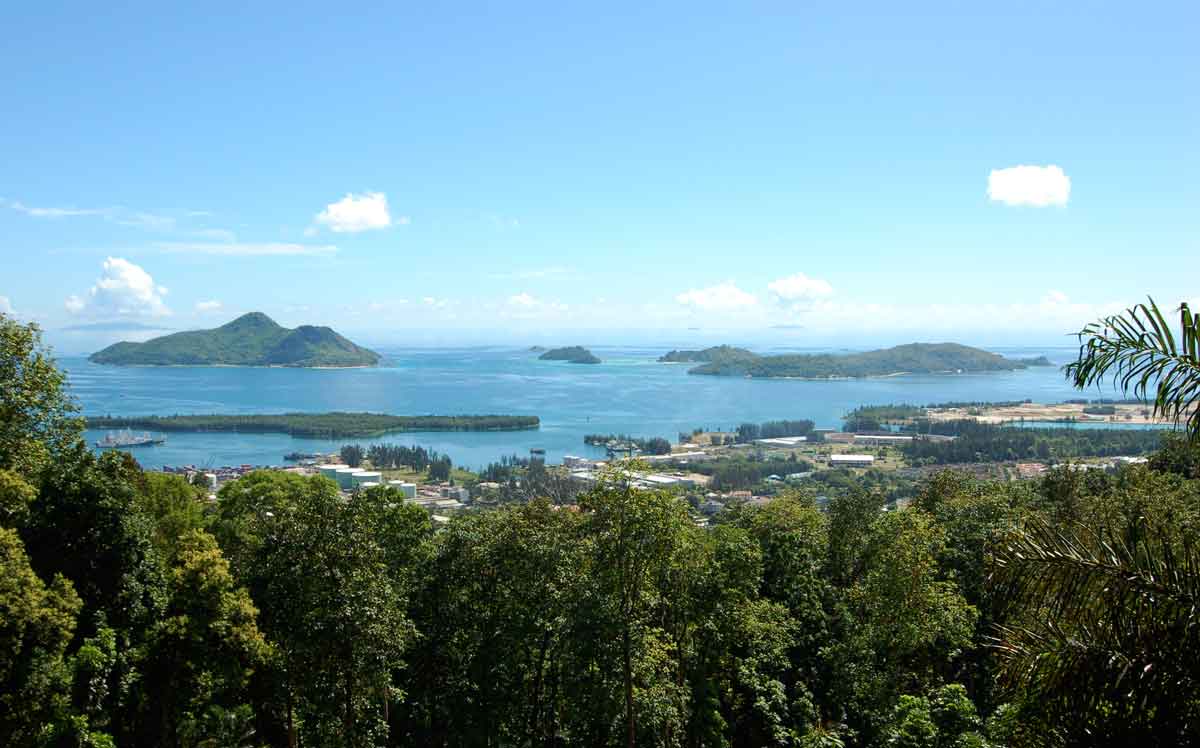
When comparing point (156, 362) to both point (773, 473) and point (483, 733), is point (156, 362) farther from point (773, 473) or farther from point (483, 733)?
point (483, 733)

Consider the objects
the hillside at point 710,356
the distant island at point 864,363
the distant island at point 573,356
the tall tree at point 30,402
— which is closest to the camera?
the tall tree at point 30,402

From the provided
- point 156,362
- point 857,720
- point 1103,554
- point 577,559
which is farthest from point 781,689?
point 156,362

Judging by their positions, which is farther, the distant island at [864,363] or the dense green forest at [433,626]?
the distant island at [864,363]

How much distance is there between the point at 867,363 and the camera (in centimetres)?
13338

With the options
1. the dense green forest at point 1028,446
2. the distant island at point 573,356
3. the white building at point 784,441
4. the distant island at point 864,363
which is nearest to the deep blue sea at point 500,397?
the distant island at point 864,363

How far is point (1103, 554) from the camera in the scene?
8.78 ft

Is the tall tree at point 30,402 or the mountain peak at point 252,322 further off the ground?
the mountain peak at point 252,322

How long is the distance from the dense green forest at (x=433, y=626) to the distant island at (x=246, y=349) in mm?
138375

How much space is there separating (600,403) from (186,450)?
45348 mm

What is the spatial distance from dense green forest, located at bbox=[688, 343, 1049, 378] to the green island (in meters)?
65.5

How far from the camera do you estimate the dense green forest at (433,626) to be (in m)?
6.74

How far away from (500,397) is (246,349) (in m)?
74.6

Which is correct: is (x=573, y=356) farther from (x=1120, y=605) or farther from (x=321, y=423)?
(x=1120, y=605)

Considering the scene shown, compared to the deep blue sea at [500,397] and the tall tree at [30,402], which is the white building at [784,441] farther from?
the tall tree at [30,402]
